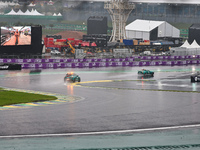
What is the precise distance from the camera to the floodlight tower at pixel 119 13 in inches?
4636

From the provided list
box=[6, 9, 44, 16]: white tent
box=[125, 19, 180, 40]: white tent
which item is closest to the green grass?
box=[125, 19, 180, 40]: white tent

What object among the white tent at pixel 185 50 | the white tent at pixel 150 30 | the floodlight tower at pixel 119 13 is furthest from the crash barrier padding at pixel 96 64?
the white tent at pixel 150 30

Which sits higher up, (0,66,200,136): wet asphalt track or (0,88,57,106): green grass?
(0,88,57,106): green grass

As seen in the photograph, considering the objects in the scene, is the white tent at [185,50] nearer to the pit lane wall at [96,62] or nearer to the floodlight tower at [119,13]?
the pit lane wall at [96,62]

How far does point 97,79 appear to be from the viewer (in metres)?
55.2

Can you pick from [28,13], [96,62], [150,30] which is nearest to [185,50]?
[96,62]

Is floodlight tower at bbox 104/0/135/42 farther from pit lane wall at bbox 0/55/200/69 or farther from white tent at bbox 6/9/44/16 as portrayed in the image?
white tent at bbox 6/9/44/16

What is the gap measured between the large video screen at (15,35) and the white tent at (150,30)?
6038cm

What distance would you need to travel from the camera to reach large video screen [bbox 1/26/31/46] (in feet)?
235

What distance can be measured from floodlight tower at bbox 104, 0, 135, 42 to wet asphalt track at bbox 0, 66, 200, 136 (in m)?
72.0

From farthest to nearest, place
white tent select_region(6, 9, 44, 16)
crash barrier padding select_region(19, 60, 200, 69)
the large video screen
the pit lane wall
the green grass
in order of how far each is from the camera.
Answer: white tent select_region(6, 9, 44, 16), the pit lane wall, crash barrier padding select_region(19, 60, 200, 69), the large video screen, the green grass

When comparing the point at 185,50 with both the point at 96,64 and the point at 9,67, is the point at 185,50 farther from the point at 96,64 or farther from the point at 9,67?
the point at 9,67

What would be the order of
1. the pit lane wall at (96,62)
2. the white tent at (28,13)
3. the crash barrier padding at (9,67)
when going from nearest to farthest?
the crash barrier padding at (9,67) → the pit lane wall at (96,62) → the white tent at (28,13)

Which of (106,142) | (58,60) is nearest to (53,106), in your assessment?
(106,142)
